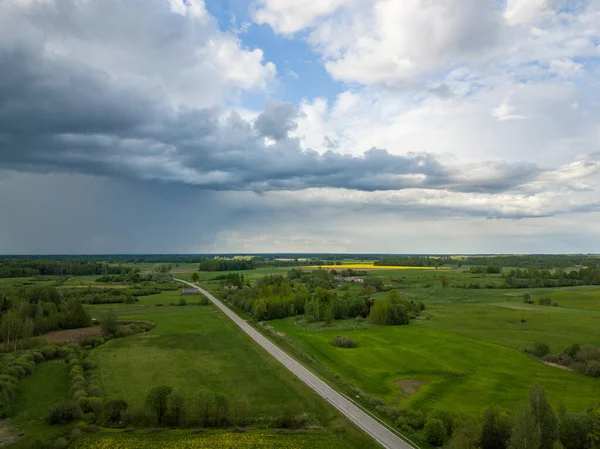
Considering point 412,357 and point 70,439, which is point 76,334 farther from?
point 412,357

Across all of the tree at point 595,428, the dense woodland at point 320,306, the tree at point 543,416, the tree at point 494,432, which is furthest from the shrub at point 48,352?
the tree at point 595,428

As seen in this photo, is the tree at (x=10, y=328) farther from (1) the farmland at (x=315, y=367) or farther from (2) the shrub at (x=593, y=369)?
(2) the shrub at (x=593, y=369)

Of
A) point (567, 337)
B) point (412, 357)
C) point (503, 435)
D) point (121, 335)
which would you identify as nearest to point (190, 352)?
point (121, 335)

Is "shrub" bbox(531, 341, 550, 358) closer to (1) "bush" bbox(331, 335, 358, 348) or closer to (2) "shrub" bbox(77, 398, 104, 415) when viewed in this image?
(1) "bush" bbox(331, 335, 358, 348)

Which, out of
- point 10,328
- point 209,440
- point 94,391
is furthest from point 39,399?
point 10,328

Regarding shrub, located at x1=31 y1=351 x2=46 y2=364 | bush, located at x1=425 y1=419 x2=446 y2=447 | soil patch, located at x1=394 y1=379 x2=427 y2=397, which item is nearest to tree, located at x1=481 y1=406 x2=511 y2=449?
bush, located at x1=425 y1=419 x2=446 y2=447
